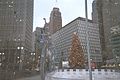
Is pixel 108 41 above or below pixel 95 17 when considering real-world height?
below

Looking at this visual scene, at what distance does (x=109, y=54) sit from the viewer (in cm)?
12544

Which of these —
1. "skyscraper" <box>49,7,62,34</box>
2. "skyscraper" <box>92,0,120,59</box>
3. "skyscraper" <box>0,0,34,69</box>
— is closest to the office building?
"skyscraper" <box>92,0,120,59</box>

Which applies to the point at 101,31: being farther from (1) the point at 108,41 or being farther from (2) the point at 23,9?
(2) the point at 23,9

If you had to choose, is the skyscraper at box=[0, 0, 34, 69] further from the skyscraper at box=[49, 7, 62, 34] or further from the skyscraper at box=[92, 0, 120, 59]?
the skyscraper at box=[92, 0, 120, 59]

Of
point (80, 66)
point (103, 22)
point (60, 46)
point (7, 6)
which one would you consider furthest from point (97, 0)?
point (80, 66)

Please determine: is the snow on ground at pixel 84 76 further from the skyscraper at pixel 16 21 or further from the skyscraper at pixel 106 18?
the skyscraper at pixel 106 18

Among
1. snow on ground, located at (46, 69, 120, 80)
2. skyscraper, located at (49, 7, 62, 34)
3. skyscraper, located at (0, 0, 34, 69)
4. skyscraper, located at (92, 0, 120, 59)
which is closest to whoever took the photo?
snow on ground, located at (46, 69, 120, 80)

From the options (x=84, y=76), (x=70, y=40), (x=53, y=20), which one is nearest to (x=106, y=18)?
(x=70, y=40)

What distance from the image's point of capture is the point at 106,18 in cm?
13688

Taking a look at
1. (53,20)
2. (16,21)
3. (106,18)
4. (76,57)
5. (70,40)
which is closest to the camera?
(76,57)

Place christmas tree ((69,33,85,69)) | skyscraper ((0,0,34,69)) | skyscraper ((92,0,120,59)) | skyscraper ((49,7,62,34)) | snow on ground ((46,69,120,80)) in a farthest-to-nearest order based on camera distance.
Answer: skyscraper ((92,0,120,59))
skyscraper ((0,0,34,69))
skyscraper ((49,7,62,34))
christmas tree ((69,33,85,69))
snow on ground ((46,69,120,80))

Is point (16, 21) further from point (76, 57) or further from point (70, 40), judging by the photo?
point (76, 57)

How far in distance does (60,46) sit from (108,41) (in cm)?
3169

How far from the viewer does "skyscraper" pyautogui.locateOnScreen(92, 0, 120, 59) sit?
118425 millimetres
